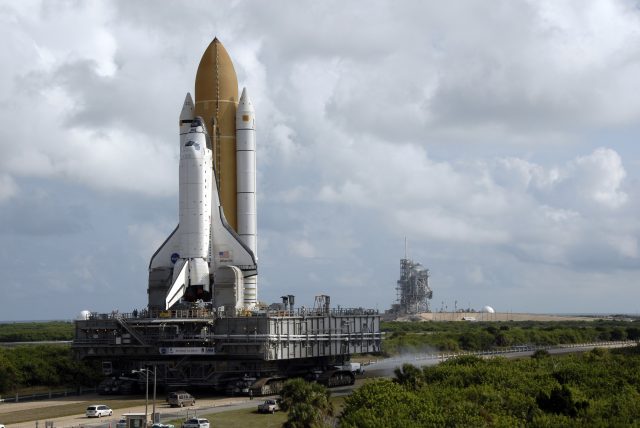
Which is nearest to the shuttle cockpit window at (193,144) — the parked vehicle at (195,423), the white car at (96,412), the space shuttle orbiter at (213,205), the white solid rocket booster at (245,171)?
the space shuttle orbiter at (213,205)

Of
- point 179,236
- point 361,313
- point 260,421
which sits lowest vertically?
point 260,421

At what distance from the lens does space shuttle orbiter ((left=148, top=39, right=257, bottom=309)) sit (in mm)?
67812

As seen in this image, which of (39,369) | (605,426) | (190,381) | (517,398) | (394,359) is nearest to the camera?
(605,426)

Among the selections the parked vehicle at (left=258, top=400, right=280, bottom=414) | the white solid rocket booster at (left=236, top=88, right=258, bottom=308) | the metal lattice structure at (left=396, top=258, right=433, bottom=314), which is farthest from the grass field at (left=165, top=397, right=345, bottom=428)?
the metal lattice structure at (left=396, top=258, right=433, bottom=314)

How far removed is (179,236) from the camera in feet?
226

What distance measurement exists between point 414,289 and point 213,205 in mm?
125254

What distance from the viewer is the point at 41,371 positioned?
72.8m

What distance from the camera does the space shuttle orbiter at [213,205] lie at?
6781cm

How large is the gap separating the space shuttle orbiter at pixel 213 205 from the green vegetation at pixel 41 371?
405 inches

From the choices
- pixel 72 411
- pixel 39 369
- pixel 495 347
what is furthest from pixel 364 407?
pixel 495 347

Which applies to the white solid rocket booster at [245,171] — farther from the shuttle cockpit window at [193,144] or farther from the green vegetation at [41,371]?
the green vegetation at [41,371]

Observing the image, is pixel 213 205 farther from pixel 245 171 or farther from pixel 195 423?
pixel 195 423

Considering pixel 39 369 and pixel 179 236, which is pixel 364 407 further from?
pixel 39 369

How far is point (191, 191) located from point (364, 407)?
30.8 metres
